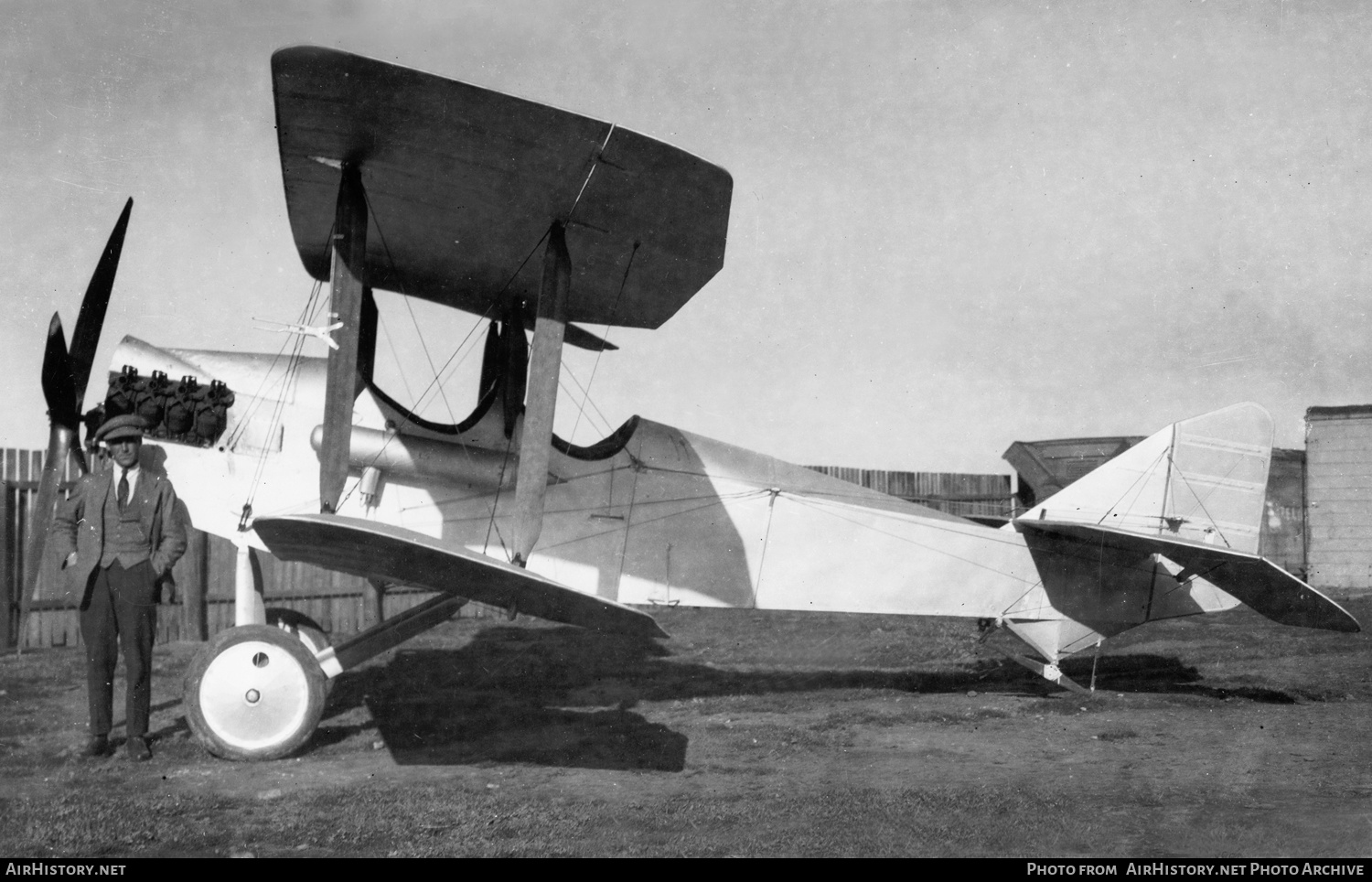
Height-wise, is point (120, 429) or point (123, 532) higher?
point (120, 429)

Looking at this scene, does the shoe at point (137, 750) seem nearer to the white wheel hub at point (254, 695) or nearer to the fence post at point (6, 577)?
the white wheel hub at point (254, 695)

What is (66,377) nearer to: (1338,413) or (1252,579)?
(1252,579)

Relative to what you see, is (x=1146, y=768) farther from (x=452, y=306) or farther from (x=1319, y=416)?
(x=1319, y=416)

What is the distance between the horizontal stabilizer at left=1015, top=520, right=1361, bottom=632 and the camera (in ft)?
21.4

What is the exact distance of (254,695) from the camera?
5.50m

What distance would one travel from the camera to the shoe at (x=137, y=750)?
17.7 ft

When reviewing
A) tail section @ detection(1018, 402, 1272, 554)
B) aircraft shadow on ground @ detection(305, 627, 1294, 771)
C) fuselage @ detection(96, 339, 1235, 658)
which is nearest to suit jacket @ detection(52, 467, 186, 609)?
fuselage @ detection(96, 339, 1235, 658)

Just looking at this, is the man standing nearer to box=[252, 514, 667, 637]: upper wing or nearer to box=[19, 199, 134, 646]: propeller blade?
box=[19, 199, 134, 646]: propeller blade

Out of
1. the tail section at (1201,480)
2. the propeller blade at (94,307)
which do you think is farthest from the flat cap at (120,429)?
the tail section at (1201,480)

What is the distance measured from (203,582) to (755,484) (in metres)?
6.81

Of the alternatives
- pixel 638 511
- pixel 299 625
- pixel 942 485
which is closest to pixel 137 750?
pixel 299 625

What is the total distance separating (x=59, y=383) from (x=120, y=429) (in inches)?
35.4

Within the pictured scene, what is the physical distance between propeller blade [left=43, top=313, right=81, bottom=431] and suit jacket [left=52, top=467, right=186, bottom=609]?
0.69 meters

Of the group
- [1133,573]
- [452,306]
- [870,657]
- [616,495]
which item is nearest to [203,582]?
[452,306]
